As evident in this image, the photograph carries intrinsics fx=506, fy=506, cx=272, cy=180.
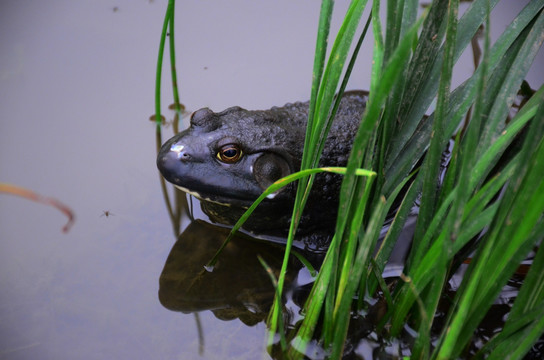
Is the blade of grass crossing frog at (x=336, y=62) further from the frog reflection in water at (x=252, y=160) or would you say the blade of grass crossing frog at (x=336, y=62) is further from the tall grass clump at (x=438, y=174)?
the frog reflection in water at (x=252, y=160)

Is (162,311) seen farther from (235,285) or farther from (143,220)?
(143,220)

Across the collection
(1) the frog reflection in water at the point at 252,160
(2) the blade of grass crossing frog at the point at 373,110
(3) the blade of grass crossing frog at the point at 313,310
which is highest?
(2) the blade of grass crossing frog at the point at 373,110

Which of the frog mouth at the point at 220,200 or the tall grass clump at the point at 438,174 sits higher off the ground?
the tall grass clump at the point at 438,174

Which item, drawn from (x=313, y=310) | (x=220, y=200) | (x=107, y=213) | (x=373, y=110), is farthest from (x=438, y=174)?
(x=107, y=213)

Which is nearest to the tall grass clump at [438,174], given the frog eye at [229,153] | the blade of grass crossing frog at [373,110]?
the blade of grass crossing frog at [373,110]

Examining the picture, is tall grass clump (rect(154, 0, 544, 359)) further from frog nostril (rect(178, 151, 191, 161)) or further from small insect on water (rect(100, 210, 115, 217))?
small insect on water (rect(100, 210, 115, 217))

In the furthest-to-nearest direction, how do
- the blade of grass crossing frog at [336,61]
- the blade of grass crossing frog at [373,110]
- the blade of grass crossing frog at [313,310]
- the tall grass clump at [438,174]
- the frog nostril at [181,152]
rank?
the frog nostril at [181,152], the blade of grass crossing frog at [313,310], the blade of grass crossing frog at [336,61], the tall grass clump at [438,174], the blade of grass crossing frog at [373,110]

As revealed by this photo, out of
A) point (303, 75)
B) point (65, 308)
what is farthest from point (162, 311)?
point (303, 75)

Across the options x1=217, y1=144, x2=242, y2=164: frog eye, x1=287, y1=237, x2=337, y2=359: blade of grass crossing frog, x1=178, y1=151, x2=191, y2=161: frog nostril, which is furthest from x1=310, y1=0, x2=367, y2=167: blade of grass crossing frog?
x1=178, y1=151, x2=191, y2=161: frog nostril
